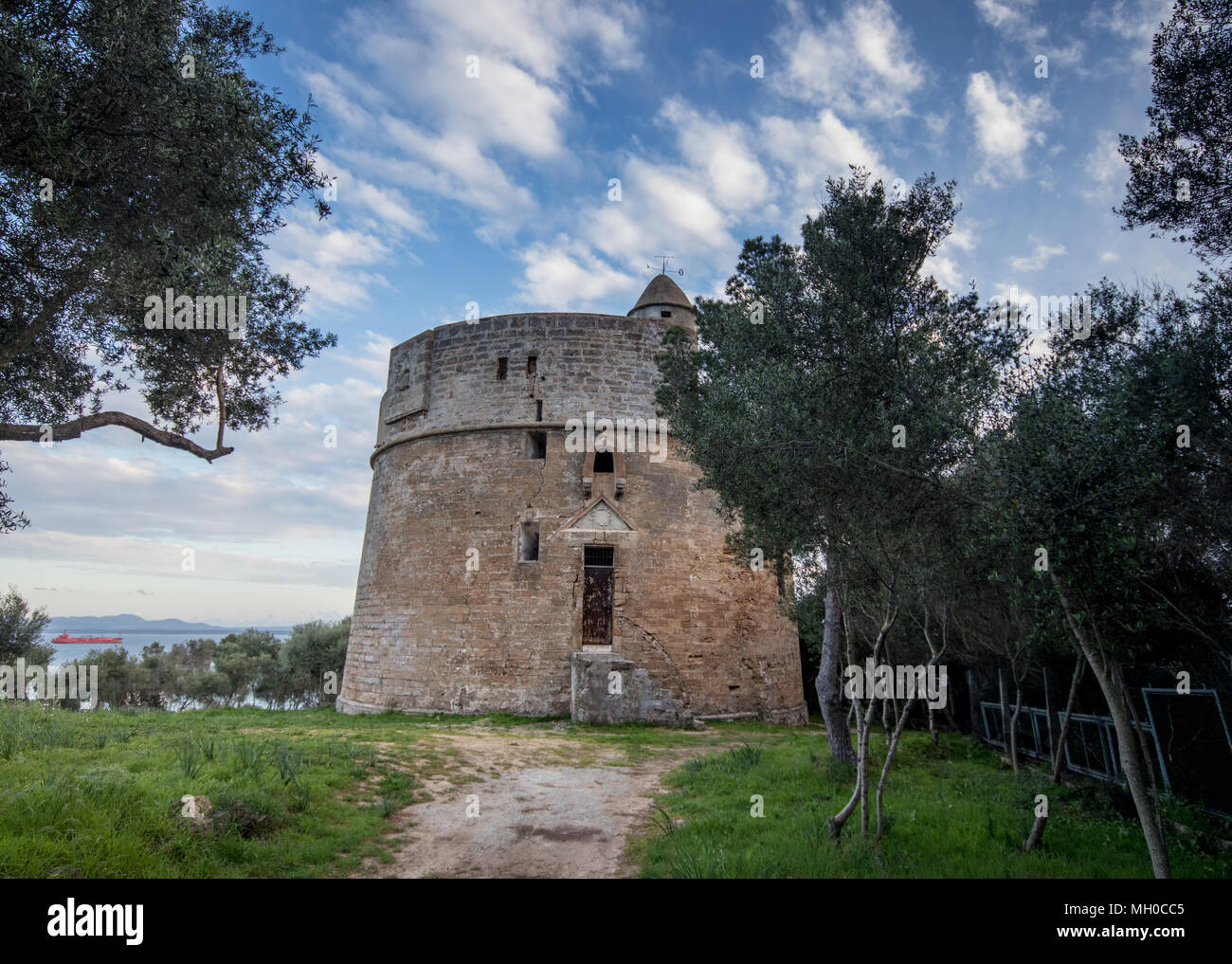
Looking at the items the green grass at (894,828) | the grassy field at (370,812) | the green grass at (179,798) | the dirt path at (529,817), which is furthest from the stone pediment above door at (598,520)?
the green grass at (179,798)

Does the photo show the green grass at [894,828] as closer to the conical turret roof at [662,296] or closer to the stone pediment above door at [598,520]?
the stone pediment above door at [598,520]

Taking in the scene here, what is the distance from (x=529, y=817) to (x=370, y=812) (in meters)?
1.77

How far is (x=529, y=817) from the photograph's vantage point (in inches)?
301

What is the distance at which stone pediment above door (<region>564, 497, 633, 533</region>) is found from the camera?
691 inches

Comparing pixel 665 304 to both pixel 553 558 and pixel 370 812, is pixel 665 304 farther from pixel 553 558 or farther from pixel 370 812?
pixel 370 812

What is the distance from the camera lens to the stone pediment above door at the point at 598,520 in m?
17.5

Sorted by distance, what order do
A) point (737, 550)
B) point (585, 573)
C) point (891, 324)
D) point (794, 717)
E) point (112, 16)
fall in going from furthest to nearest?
1. point (794, 717)
2. point (585, 573)
3. point (737, 550)
4. point (891, 324)
5. point (112, 16)

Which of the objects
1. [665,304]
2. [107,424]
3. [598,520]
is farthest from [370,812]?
[665,304]

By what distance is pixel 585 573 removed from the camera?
17.4m

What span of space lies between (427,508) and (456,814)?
39.1 ft

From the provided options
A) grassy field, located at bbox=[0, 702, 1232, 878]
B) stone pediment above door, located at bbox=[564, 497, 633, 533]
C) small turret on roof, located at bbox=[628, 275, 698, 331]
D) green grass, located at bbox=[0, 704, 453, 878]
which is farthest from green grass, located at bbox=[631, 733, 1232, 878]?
small turret on roof, located at bbox=[628, 275, 698, 331]

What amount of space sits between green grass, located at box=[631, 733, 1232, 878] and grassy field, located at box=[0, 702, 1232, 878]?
3 cm
